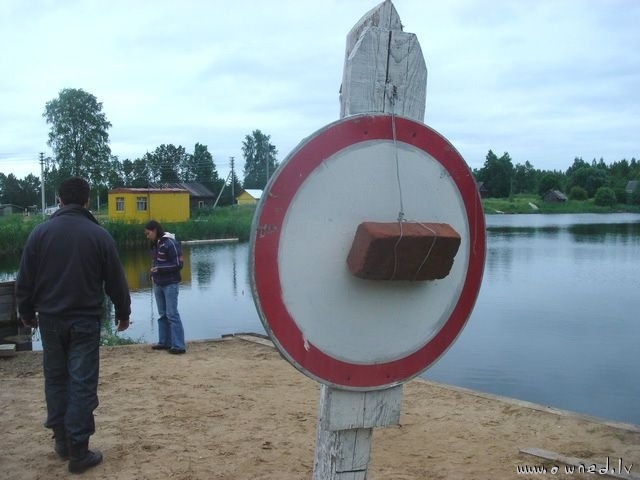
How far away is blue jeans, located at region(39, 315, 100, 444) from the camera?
4043 millimetres

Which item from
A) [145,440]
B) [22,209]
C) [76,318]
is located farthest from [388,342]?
[22,209]

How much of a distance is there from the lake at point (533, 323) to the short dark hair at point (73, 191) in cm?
232

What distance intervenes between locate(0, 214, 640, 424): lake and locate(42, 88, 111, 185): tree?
81.6 ft

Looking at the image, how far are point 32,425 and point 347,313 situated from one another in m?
4.03

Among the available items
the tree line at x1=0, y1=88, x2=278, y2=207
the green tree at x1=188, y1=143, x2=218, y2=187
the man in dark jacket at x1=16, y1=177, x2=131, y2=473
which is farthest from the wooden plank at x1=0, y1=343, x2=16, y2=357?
the green tree at x1=188, y1=143, x2=218, y2=187

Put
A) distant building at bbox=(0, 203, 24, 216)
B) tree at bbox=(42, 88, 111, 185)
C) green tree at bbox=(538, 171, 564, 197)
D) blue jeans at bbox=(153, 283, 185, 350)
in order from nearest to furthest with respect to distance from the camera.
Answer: blue jeans at bbox=(153, 283, 185, 350)
tree at bbox=(42, 88, 111, 185)
distant building at bbox=(0, 203, 24, 216)
green tree at bbox=(538, 171, 564, 197)

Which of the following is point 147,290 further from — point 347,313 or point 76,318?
point 347,313

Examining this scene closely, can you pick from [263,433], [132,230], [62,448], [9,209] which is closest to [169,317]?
[263,433]

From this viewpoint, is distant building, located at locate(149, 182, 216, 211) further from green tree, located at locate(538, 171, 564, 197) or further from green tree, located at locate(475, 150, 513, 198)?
green tree, located at locate(538, 171, 564, 197)

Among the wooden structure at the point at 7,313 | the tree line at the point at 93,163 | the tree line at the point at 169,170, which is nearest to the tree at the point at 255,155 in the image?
the tree line at the point at 169,170

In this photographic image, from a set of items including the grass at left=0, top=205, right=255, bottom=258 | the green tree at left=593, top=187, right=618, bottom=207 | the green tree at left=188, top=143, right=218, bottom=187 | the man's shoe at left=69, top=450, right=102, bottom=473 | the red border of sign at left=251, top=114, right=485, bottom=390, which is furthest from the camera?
the green tree at left=593, top=187, right=618, bottom=207

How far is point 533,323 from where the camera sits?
1658 centimetres

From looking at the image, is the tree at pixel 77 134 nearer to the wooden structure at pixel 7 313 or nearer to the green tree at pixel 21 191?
the green tree at pixel 21 191

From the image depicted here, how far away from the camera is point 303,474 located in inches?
162
